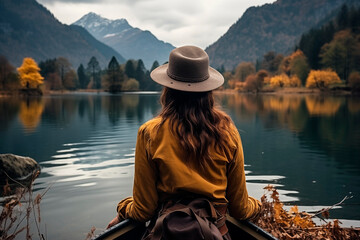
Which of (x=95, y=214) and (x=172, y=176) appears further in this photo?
(x=95, y=214)

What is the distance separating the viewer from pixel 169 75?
2336 mm

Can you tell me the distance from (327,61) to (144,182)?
3275 inches

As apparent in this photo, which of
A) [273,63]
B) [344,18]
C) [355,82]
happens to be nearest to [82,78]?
[273,63]

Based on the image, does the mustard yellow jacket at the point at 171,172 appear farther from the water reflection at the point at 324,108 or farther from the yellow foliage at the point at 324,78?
the yellow foliage at the point at 324,78

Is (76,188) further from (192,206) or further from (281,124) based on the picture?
(281,124)

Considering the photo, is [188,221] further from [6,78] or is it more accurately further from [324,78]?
[324,78]

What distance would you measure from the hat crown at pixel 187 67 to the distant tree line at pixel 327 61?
221 ft

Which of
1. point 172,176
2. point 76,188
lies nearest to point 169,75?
point 172,176

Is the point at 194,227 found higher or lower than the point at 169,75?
lower

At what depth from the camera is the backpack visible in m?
1.89

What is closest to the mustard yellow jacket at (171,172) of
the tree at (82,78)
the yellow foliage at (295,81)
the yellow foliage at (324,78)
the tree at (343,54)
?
the yellow foliage at (324,78)

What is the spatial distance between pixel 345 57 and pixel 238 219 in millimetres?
83486

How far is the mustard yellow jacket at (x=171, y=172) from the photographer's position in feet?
6.77

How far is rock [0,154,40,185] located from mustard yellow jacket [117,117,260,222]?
7634 mm
